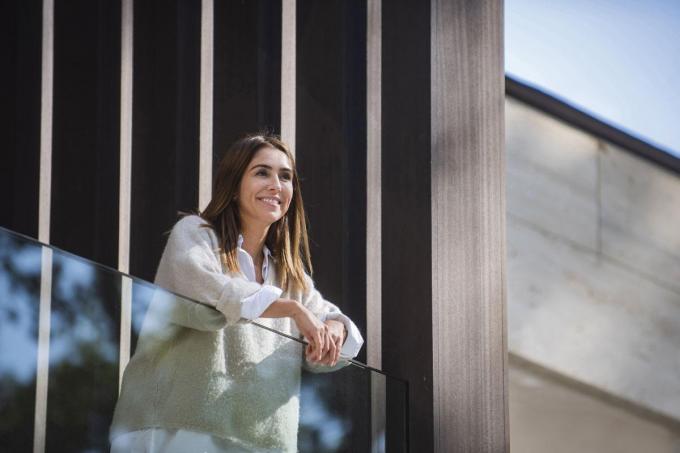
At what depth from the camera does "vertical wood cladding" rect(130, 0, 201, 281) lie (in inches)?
184

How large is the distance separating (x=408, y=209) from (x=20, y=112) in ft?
6.45

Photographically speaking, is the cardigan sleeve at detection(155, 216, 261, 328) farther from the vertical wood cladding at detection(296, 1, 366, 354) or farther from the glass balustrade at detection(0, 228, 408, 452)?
the vertical wood cladding at detection(296, 1, 366, 354)

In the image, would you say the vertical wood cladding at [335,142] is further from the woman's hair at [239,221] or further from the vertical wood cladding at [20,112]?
the vertical wood cladding at [20,112]

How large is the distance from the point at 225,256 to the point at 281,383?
42 centimetres

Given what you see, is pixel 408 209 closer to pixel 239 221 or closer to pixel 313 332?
pixel 239 221

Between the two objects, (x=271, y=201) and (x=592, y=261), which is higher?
(x=592, y=261)

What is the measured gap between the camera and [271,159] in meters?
3.63

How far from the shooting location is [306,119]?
4.34 meters

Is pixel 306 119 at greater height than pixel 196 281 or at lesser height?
greater

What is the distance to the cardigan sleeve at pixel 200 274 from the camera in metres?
3.08

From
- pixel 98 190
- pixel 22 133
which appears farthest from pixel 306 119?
pixel 22 133

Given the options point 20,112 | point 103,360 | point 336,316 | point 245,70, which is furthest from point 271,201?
point 20,112

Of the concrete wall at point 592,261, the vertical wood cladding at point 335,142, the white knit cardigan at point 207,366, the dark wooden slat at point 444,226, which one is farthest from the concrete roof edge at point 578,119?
the white knit cardigan at point 207,366

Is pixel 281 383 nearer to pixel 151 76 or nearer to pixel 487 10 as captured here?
pixel 487 10
